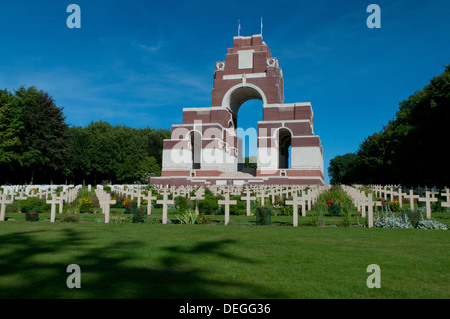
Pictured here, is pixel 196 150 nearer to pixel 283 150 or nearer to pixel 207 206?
pixel 283 150

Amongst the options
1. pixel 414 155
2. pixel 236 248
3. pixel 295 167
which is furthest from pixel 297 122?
pixel 236 248

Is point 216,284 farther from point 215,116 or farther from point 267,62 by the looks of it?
point 267,62

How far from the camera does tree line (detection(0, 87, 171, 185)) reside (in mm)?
42250

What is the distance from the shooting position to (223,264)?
5277mm

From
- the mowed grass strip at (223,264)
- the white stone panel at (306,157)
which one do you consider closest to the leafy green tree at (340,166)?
the white stone panel at (306,157)

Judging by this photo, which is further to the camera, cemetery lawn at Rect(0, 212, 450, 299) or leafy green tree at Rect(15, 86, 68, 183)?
leafy green tree at Rect(15, 86, 68, 183)

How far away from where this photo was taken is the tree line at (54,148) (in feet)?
139

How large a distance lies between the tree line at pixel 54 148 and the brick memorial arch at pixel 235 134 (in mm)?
12666

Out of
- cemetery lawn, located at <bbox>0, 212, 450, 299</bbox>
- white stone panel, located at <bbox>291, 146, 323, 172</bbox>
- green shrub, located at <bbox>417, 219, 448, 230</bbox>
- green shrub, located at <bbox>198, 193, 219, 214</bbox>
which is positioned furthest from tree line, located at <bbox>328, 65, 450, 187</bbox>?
cemetery lawn, located at <bbox>0, 212, 450, 299</bbox>

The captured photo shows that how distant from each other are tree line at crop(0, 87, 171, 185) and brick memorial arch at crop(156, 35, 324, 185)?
499 inches

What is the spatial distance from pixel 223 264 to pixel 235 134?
47.0 m

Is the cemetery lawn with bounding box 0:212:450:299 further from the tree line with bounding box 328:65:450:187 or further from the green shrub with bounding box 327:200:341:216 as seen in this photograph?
the tree line with bounding box 328:65:450:187

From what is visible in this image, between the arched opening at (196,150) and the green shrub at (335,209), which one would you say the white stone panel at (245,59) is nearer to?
the arched opening at (196,150)

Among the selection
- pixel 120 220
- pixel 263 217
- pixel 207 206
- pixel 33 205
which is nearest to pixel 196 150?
pixel 33 205
